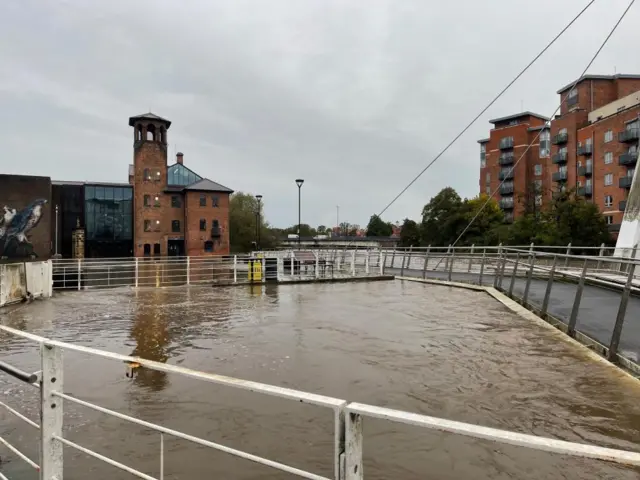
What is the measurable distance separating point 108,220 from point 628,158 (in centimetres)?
6382

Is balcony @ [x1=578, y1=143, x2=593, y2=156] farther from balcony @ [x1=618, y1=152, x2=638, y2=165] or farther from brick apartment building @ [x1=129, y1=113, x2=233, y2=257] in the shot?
brick apartment building @ [x1=129, y1=113, x2=233, y2=257]

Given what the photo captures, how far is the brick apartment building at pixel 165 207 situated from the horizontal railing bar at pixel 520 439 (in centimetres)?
6472

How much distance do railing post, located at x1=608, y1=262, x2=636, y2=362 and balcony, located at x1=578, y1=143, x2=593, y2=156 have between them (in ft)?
192

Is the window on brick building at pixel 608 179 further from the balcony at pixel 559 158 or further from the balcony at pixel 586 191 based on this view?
the balcony at pixel 559 158

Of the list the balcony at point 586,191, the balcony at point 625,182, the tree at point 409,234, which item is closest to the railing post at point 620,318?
the balcony at point 625,182

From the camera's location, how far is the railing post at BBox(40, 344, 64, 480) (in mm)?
2711

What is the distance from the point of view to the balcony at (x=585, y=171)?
185ft

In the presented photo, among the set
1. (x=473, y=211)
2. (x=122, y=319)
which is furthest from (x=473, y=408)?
(x=473, y=211)

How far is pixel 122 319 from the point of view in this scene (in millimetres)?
10469

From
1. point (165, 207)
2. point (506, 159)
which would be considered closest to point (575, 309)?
point (165, 207)

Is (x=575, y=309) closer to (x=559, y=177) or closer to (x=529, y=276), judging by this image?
(x=529, y=276)

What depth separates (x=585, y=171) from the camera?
57094 millimetres

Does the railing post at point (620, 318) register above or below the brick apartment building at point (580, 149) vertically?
below

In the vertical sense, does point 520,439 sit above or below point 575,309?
above
